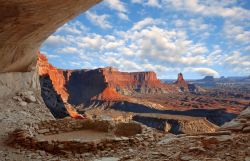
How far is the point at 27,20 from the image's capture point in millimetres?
8812

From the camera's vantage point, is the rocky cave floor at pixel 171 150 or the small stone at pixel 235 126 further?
the small stone at pixel 235 126

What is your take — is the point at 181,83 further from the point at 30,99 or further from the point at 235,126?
the point at 235,126

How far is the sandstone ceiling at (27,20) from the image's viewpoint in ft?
24.7

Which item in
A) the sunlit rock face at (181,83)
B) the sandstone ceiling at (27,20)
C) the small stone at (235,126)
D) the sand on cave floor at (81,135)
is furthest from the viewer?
the sunlit rock face at (181,83)

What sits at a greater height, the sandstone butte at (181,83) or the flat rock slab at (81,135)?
the sandstone butte at (181,83)

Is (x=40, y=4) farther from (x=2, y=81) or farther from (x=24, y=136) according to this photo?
(x=2, y=81)

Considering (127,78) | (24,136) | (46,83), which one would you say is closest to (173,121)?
(46,83)

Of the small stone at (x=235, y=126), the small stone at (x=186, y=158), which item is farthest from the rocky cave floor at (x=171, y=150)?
the small stone at (x=235, y=126)

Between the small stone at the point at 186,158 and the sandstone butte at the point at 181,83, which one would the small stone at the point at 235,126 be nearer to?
the small stone at the point at 186,158

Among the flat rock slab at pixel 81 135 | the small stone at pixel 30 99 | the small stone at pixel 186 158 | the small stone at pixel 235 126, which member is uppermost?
the small stone at pixel 30 99

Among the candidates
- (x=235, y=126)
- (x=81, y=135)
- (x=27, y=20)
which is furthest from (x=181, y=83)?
(x=27, y=20)

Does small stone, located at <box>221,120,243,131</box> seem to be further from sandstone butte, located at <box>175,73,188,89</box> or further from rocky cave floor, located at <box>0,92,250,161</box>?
sandstone butte, located at <box>175,73,188,89</box>

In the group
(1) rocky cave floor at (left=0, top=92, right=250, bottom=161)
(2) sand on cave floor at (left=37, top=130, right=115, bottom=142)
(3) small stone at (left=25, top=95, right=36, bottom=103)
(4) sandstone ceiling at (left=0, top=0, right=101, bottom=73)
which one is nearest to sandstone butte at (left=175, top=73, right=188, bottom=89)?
(3) small stone at (left=25, top=95, right=36, bottom=103)

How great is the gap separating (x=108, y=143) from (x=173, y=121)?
46.2 m
